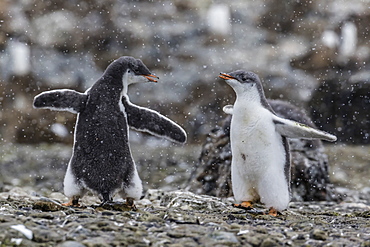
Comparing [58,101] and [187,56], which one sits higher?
[187,56]

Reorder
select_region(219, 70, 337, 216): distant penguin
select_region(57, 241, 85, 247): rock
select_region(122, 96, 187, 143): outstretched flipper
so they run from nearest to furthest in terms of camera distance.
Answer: select_region(57, 241, 85, 247): rock < select_region(219, 70, 337, 216): distant penguin < select_region(122, 96, 187, 143): outstretched flipper

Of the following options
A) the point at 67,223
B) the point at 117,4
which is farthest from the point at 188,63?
the point at 67,223

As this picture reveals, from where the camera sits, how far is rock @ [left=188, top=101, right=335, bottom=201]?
221 inches

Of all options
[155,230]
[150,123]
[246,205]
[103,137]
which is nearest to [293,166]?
[246,205]

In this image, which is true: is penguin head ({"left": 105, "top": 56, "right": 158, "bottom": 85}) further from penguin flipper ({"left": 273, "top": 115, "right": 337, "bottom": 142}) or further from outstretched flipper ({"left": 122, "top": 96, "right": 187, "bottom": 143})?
penguin flipper ({"left": 273, "top": 115, "right": 337, "bottom": 142})

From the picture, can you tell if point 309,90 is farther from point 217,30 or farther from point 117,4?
point 117,4

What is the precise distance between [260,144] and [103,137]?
3.49ft

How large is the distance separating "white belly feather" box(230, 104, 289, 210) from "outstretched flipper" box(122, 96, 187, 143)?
439mm

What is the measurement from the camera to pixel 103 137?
11.1 ft

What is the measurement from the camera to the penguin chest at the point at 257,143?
11.3 feet

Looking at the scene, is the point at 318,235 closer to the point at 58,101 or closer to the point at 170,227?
the point at 170,227

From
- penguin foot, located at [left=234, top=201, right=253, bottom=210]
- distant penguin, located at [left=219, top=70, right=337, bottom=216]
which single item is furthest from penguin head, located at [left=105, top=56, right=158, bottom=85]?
penguin foot, located at [left=234, top=201, right=253, bottom=210]

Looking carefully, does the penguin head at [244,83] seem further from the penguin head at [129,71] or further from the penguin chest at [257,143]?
the penguin head at [129,71]

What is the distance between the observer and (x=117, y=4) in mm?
14406
